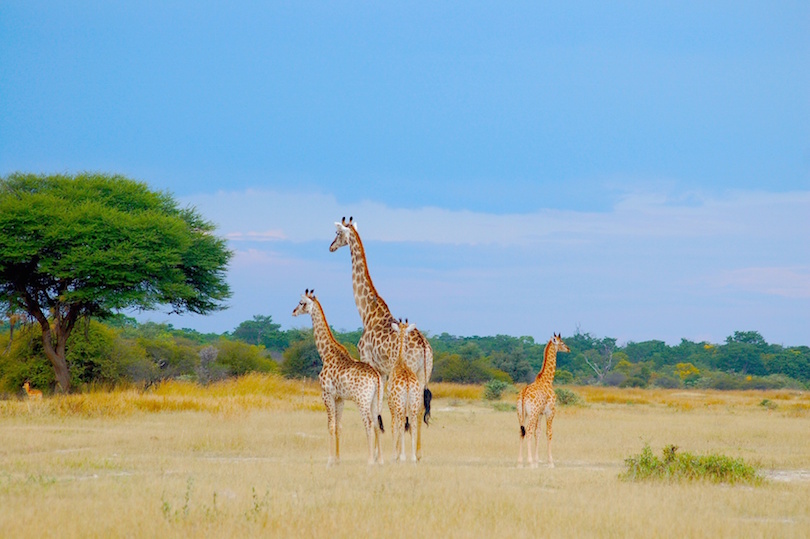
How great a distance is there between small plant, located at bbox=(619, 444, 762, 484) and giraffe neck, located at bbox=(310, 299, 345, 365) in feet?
15.8

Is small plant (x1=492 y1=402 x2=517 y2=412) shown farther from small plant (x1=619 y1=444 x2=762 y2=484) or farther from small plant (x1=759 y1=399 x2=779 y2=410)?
small plant (x1=619 y1=444 x2=762 y2=484)

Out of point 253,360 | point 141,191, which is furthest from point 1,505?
point 253,360

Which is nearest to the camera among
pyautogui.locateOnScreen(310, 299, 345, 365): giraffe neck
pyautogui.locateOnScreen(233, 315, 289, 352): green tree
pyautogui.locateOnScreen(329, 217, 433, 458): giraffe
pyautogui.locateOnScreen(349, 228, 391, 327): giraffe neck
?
pyautogui.locateOnScreen(310, 299, 345, 365): giraffe neck

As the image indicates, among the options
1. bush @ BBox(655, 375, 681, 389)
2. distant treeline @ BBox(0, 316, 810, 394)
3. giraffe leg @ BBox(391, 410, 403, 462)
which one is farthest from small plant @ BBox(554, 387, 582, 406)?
bush @ BBox(655, 375, 681, 389)

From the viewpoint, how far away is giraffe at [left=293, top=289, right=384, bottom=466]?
13.0 metres

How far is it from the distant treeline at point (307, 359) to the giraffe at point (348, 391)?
19.8 metres

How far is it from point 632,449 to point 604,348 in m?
80.2

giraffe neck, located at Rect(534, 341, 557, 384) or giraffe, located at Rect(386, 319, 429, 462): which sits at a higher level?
giraffe neck, located at Rect(534, 341, 557, 384)

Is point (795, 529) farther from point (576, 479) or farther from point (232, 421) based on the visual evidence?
point (232, 421)

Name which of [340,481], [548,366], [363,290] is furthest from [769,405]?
[340,481]

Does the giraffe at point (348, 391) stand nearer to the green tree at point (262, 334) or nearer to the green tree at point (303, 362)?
the green tree at point (303, 362)

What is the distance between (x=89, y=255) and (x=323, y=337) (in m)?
16.0

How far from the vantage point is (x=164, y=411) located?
23234 mm

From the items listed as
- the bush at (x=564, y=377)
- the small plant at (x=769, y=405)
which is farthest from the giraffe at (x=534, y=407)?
the bush at (x=564, y=377)
